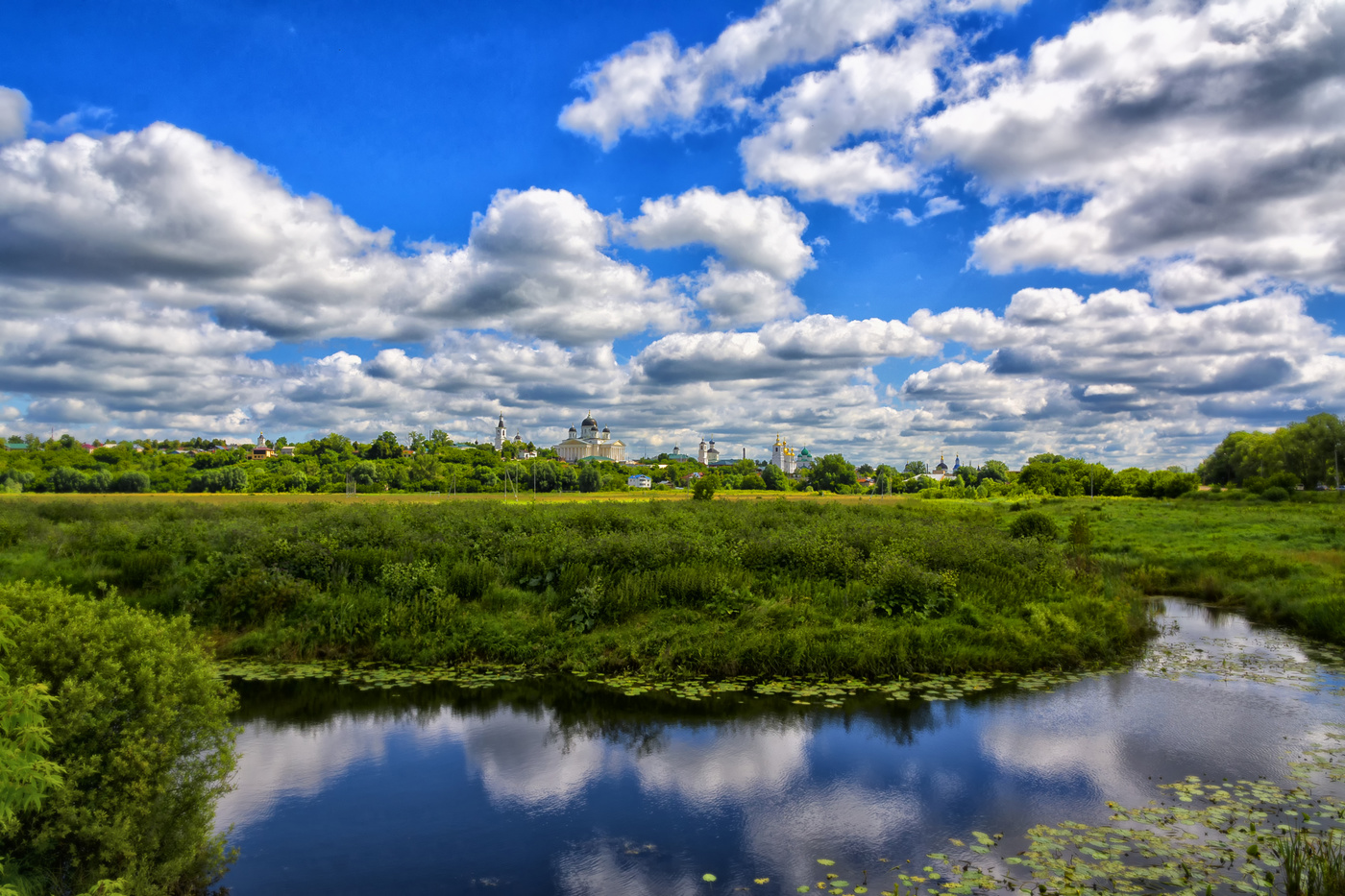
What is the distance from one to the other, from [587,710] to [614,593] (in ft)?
11.7

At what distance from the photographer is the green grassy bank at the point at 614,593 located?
515 inches

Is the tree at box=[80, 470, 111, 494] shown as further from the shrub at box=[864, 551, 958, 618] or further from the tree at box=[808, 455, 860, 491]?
the tree at box=[808, 455, 860, 491]

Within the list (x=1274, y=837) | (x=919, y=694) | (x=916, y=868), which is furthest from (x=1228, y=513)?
(x=916, y=868)

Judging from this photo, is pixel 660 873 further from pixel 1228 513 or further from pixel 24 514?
pixel 1228 513

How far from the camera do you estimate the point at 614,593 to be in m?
14.4

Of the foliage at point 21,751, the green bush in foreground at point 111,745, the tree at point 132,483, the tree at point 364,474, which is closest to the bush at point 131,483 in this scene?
the tree at point 132,483

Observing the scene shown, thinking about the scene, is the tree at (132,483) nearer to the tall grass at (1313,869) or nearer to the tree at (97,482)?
the tree at (97,482)

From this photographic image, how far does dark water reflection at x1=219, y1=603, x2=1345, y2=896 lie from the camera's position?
676 centimetres

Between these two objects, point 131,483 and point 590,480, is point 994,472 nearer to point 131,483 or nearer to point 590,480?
point 590,480

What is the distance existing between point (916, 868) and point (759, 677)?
602cm

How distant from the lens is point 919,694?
11656mm

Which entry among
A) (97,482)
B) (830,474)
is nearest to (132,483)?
(97,482)

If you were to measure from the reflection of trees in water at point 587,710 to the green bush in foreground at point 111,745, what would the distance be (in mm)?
5002

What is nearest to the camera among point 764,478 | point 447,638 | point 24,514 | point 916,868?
point 916,868
